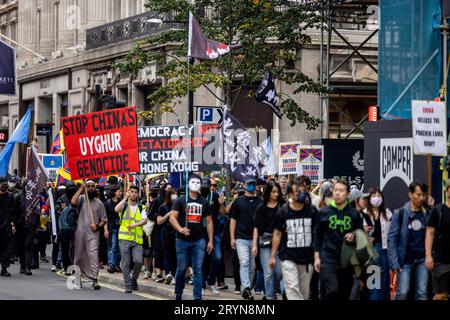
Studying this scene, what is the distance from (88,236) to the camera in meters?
21.6

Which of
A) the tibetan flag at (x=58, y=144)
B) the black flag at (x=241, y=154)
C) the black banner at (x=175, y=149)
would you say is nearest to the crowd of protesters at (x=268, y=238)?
the black banner at (x=175, y=149)

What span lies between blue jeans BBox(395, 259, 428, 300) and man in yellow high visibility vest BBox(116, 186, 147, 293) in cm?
638

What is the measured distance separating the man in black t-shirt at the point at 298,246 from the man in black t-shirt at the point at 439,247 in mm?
1455

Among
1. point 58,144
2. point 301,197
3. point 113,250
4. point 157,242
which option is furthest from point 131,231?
point 58,144

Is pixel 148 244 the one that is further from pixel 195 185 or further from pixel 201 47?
pixel 195 185

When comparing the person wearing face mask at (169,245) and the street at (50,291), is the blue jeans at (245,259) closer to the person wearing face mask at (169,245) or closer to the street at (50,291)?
the street at (50,291)

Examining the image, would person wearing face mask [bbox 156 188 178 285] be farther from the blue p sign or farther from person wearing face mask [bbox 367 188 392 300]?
person wearing face mask [bbox 367 188 392 300]

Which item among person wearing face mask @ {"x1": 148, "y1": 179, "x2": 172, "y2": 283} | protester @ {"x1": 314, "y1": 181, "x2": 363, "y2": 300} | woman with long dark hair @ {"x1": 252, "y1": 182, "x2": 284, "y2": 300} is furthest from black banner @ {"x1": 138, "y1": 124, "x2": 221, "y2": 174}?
protester @ {"x1": 314, "y1": 181, "x2": 363, "y2": 300}

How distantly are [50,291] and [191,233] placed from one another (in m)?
3.81

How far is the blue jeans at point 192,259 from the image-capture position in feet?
60.2

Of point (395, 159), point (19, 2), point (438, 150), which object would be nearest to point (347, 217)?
point (438, 150)

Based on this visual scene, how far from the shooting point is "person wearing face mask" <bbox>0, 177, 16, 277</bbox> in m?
24.6

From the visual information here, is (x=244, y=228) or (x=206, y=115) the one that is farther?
(x=206, y=115)

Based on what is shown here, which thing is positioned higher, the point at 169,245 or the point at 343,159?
the point at 343,159
